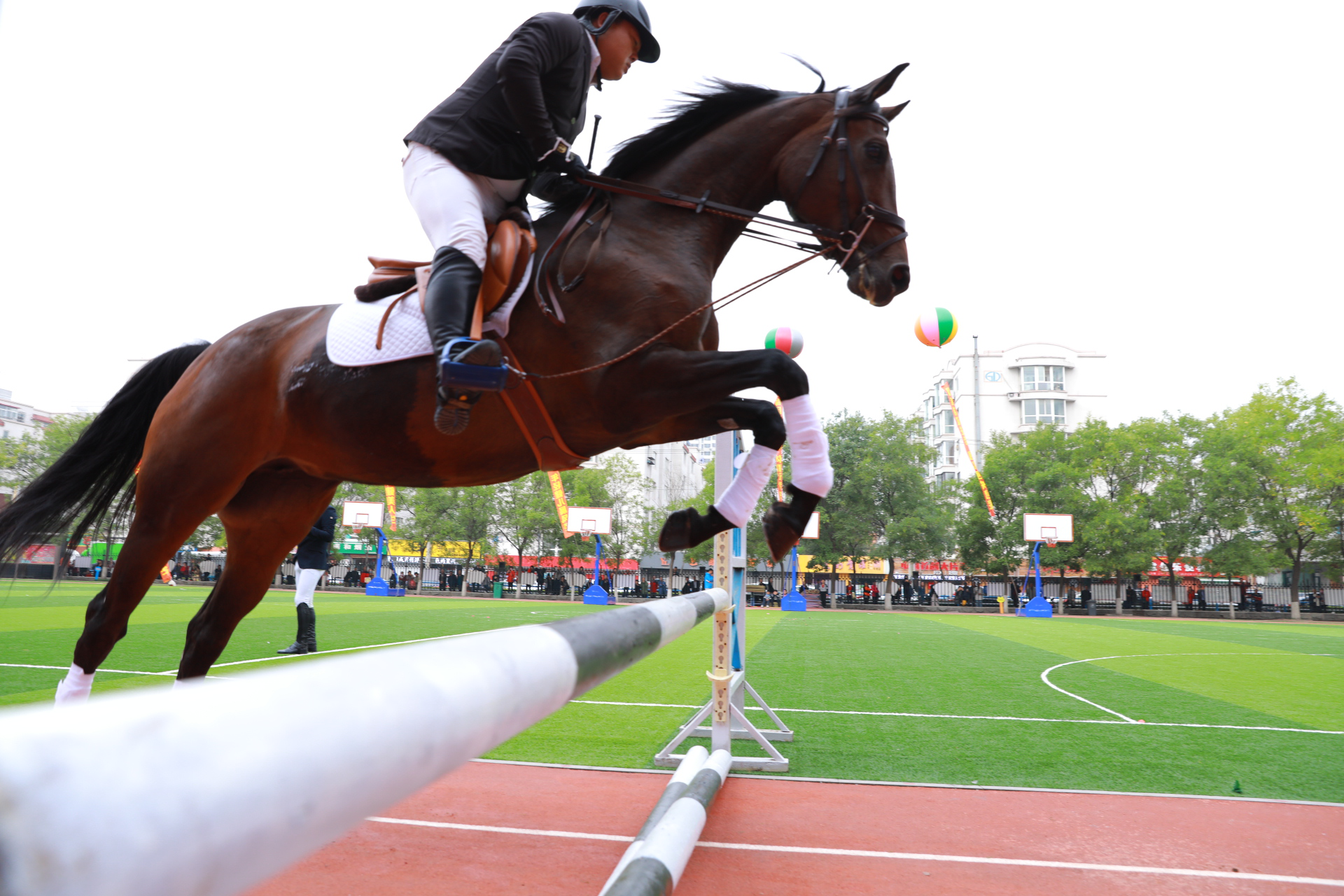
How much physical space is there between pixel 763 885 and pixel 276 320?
353 cm

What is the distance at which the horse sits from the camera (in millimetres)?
3324

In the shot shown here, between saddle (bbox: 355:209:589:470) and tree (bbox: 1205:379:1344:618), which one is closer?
saddle (bbox: 355:209:589:470)

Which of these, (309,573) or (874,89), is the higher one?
(874,89)

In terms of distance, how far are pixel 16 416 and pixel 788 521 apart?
99.0 metres

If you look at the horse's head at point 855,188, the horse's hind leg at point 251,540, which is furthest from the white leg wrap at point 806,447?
the horse's hind leg at point 251,540

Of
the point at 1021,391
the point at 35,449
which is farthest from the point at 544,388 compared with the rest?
the point at 1021,391

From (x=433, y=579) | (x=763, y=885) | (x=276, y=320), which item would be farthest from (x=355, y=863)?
(x=433, y=579)

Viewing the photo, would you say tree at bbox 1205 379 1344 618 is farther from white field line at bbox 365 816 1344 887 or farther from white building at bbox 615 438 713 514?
white field line at bbox 365 816 1344 887

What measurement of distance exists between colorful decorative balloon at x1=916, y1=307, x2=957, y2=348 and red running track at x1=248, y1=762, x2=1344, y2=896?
15.2 meters

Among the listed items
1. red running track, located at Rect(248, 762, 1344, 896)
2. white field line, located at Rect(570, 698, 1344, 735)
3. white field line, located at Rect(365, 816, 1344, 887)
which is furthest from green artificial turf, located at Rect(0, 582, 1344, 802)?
white field line, located at Rect(365, 816, 1344, 887)

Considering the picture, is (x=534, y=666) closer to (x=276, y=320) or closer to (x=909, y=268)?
(x=909, y=268)

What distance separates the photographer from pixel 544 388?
3.37 m

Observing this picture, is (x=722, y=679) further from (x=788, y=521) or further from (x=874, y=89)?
(x=874, y=89)

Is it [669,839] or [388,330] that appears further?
[388,330]
